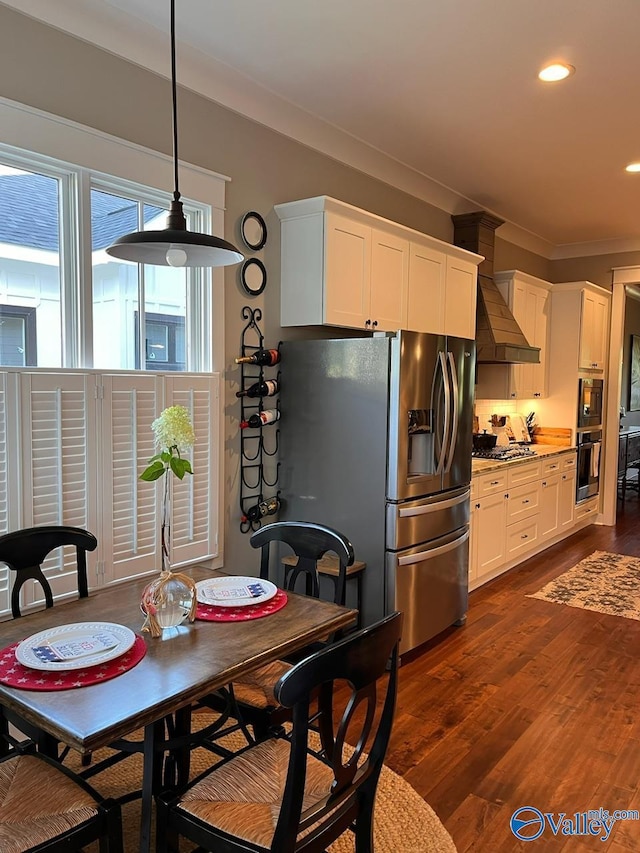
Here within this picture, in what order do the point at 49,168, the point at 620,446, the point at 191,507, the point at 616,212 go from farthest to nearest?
the point at 620,446, the point at 616,212, the point at 191,507, the point at 49,168

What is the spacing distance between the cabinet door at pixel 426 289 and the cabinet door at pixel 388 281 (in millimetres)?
80

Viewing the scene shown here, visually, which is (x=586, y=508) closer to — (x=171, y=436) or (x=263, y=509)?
(x=263, y=509)

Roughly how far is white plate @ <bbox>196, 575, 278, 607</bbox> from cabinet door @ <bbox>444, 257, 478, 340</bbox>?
2749mm

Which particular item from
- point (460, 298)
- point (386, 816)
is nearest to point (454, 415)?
point (460, 298)

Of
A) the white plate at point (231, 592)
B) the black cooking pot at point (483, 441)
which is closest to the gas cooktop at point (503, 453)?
the black cooking pot at point (483, 441)

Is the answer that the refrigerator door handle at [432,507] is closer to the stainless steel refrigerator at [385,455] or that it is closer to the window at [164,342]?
the stainless steel refrigerator at [385,455]

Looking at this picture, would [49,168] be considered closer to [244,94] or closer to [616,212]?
[244,94]

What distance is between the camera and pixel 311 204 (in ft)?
11.1

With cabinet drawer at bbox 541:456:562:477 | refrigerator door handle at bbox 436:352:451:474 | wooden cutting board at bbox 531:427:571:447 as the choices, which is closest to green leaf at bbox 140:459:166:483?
refrigerator door handle at bbox 436:352:451:474

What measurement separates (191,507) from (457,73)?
8.13 feet

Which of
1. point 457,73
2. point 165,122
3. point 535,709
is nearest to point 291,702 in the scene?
point 535,709

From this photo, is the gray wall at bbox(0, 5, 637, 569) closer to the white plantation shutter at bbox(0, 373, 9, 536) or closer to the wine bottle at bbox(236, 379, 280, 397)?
the wine bottle at bbox(236, 379, 280, 397)

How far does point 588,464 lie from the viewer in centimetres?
650

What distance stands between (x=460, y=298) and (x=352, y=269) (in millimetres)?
1333
